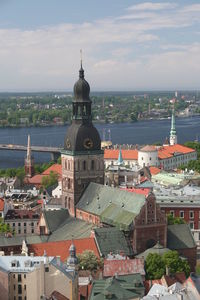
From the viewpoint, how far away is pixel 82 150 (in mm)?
52406

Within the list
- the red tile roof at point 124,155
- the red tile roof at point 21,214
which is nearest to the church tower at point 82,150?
the red tile roof at point 21,214

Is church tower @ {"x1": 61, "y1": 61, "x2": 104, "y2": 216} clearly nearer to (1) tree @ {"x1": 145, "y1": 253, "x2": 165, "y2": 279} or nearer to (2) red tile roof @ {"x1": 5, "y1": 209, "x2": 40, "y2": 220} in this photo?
(2) red tile roof @ {"x1": 5, "y1": 209, "x2": 40, "y2": 220}

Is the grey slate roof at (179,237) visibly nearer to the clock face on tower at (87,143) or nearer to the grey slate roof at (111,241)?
the grey slate roof at (111,241)

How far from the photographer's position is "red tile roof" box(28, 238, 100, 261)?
43.5 meters

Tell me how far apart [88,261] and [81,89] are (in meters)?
16.0

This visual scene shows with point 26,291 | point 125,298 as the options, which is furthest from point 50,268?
point 125,298

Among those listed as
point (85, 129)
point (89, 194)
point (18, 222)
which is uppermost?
point (85, 129)

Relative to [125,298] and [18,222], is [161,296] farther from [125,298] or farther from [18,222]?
[18,222]

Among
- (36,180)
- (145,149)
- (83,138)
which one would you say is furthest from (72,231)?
(145,149)

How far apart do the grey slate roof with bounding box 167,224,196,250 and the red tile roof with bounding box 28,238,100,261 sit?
5.88 metres

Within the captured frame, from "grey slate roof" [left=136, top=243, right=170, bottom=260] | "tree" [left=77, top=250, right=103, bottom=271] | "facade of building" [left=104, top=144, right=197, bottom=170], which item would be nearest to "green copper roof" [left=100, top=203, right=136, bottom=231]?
"grey slate roof" [left=136, top=243, right=170, bottom=260]

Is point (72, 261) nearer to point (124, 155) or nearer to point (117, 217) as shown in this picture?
point (117, 217)

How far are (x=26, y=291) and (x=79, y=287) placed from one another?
3.01 metres

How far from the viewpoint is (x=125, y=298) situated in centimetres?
3597
